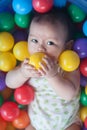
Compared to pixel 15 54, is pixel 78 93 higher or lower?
lower

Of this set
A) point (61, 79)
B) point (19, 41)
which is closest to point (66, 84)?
point (61, 79)

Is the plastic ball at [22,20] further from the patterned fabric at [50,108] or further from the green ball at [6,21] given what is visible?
the patterned fabric at [50,108]

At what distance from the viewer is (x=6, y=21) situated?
1063 millimetres

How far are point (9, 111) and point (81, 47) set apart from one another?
1.06 feet

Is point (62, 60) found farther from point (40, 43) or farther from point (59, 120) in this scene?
point (59, 120)

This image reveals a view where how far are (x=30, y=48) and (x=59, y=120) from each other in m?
0.26

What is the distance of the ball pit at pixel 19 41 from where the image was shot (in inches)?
39.6

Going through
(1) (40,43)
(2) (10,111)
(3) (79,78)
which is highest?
(1) (40,43)

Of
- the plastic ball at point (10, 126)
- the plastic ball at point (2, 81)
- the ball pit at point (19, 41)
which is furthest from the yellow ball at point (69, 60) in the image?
the plastic ball at point (10, 126)

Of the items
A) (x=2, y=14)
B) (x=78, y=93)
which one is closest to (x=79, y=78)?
(x=78, y=93)

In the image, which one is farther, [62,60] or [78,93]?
[78,93]

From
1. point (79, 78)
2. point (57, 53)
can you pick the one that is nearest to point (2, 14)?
point (57, 53)

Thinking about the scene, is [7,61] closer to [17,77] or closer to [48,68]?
[17,77]

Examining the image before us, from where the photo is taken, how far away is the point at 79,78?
1059mm
